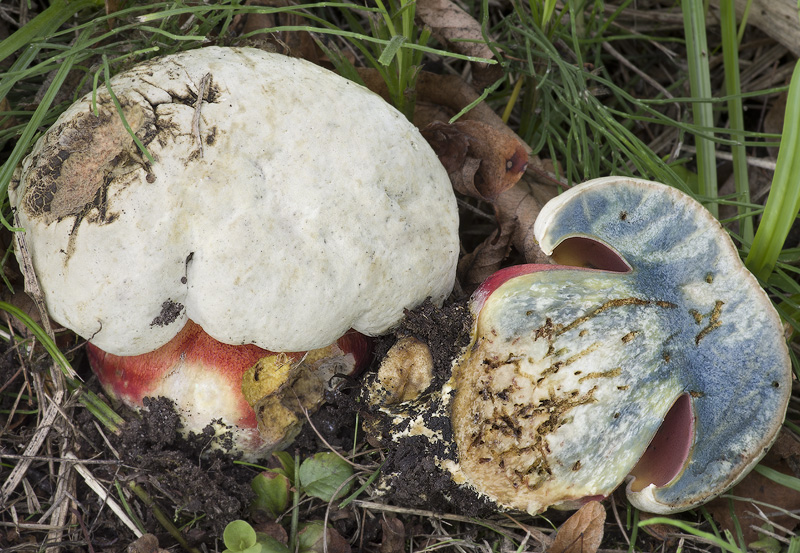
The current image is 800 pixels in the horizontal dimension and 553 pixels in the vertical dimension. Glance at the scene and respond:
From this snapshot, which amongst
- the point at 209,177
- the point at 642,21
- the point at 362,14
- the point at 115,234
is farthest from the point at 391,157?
the point at 642,21

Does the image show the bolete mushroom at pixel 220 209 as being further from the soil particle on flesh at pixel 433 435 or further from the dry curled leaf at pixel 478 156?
the dry curled leaf at pixel 478 156

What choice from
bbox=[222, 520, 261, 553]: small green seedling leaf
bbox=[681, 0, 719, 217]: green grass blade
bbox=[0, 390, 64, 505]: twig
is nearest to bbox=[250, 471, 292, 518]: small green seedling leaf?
bbox=[222, 520, 261, 553]: small green seedling leaf

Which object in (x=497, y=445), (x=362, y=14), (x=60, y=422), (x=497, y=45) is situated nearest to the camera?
(x=497, y=445)

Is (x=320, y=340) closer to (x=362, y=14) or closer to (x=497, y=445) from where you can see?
(x=497, y=445)

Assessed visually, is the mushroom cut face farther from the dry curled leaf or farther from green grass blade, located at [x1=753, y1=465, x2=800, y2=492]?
the dry curled leaf

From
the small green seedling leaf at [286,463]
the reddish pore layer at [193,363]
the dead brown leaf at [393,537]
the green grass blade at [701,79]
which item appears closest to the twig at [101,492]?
the reddish pore layer at [193,363]

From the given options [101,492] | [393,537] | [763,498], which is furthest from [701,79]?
[101,492]

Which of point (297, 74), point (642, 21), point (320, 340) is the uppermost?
point (297, 74)
